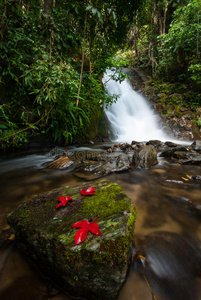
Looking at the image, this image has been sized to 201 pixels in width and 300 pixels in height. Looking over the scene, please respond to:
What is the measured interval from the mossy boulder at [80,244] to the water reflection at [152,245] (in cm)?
10

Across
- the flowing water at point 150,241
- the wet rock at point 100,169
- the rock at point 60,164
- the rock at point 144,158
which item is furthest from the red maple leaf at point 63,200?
the rock at point 144,158

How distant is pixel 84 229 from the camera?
1.06 meters

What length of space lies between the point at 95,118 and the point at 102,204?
618 centimetres

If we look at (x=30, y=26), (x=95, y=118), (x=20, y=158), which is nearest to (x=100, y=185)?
(x=20, y=158)

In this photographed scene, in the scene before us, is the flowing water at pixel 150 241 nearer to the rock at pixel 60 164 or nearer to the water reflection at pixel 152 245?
the water reflection at pixel 152 245

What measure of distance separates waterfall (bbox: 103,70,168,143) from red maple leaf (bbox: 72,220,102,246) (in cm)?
736

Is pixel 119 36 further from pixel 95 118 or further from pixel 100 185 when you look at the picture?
pixel 100 185

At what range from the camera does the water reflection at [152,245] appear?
37.8 inches

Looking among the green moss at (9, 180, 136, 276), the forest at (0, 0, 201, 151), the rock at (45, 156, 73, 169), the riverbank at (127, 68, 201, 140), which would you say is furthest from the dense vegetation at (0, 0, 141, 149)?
the riverbank at (127, 68, 201, 140)

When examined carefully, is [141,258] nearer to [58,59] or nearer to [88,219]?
[88,219]

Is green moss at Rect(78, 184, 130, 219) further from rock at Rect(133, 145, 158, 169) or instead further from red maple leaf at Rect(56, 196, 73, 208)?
rock at Rect(133, 145, 158, 169)

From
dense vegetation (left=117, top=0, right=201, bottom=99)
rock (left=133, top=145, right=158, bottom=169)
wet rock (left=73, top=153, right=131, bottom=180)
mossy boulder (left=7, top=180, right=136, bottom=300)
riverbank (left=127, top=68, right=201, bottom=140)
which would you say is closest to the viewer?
mossy boulder (left=7, top=180, right=136, bottom=300)

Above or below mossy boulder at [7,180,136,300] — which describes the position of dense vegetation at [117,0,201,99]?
above

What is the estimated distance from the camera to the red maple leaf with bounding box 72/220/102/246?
97 centimetres
